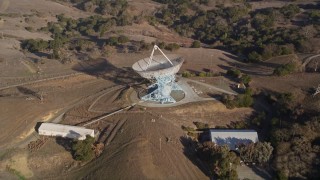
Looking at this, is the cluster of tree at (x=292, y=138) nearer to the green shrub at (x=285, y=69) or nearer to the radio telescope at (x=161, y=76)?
the green shrub at (x=285, y=69)

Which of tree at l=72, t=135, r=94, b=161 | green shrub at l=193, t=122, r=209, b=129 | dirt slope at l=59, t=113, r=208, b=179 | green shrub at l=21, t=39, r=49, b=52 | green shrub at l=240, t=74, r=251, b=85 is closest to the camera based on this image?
dirt slope at l=59, t=113, r=208, b=179

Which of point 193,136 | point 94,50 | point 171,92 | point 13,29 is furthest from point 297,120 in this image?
point 13,29

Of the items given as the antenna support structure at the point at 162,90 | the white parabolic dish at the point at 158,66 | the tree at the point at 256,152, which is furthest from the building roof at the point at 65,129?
the tree at the point at 256,152

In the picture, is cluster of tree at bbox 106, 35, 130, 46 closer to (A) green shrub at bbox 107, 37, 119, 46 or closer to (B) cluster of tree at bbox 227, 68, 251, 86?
(A) green shrub at bbox 107, 37, 119, 46

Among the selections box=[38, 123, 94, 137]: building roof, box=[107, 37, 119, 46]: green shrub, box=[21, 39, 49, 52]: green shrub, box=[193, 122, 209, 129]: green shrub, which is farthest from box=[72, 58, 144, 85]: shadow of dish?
box=[38, 123, 94, 137]: building roof

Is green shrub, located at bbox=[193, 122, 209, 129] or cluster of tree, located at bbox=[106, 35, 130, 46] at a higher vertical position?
cluster of tree, located at bbox=[106, 35, 130, 46]

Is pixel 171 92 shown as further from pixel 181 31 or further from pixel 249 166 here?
pixel 181 31
